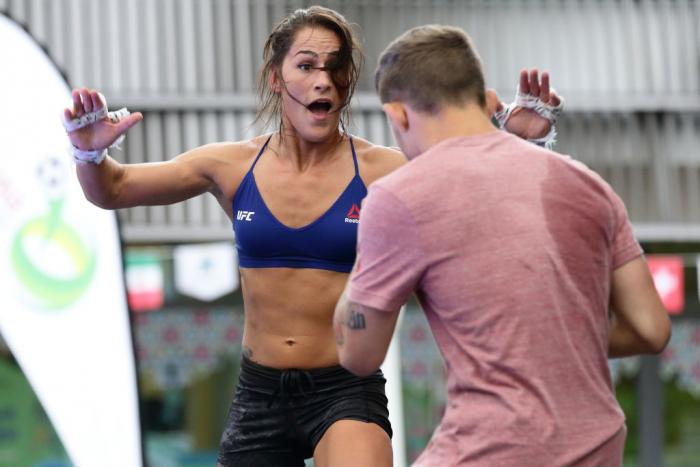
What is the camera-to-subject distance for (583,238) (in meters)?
2.47

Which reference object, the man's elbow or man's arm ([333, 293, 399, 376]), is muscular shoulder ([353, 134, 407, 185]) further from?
the man's elbow

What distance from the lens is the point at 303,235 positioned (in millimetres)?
3475

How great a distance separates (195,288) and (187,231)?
416 millimetres

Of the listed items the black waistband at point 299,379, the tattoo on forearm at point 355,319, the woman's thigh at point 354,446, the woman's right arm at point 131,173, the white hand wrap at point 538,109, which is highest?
the white hand wrap at point 538,109

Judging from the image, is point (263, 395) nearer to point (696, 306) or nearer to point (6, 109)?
point (6, 109)

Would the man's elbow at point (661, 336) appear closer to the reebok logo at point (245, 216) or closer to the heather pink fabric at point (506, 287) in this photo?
the heather pink fabric at point (506, 287)

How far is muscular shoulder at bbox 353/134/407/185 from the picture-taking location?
353 cm

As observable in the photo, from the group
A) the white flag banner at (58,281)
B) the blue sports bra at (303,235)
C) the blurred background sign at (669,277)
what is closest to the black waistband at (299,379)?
the blue sports bra at (303,235)

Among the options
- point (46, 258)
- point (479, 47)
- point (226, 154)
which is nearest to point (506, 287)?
point (226, 154)

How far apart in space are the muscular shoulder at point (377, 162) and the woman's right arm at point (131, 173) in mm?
Answer: 375

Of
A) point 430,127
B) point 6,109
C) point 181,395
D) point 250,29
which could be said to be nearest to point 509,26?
point 250,29

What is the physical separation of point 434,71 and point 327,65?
1.00 metres

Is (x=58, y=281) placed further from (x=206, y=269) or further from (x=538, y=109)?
(x=206, y=269)

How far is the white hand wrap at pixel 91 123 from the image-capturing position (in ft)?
11.3
